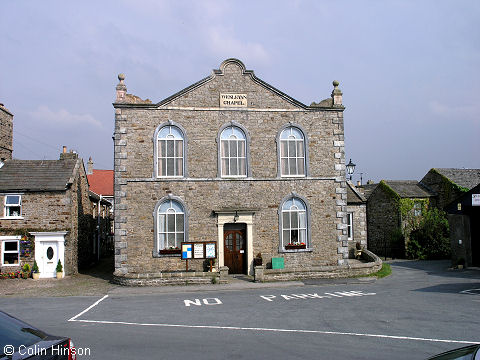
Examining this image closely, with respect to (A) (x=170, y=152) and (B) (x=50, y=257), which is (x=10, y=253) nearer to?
(B) (x=50, y=257)

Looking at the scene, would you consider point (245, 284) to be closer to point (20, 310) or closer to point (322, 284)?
point (322, 284)

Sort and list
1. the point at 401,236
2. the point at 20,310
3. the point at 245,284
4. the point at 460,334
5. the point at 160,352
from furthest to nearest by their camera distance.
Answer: the point at 401,236
the point at 245,284
the point at 20,310
the point at 460,334
the point at 160,352

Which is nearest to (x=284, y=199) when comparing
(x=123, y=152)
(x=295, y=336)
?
(x=123, y=152)

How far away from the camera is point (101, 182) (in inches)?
1887

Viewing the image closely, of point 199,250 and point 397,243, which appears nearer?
point 199,250

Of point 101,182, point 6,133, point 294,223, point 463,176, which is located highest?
point 6,133

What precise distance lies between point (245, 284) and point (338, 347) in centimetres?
991

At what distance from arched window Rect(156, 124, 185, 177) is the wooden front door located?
395 cm

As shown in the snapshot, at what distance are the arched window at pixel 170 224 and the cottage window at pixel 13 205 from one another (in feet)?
27.6

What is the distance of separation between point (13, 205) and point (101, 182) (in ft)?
85.8

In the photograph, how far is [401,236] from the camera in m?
30.5

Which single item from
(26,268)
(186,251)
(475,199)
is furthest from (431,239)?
(26,268)

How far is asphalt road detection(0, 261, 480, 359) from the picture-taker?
819 cm

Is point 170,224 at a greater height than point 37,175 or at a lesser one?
lesser
